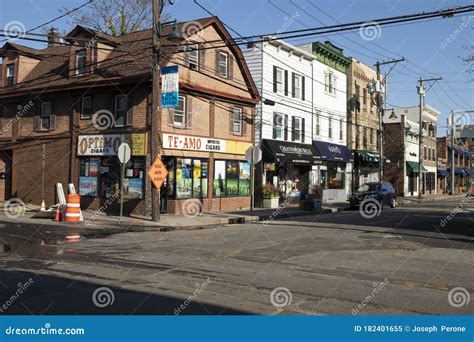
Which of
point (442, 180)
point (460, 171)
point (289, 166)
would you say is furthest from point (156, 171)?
point (460, 171)

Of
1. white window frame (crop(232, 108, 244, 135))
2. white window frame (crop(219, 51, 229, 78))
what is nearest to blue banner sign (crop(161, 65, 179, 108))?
white window frame (crop(219, 51, 229, 78))

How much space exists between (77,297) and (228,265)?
360cm

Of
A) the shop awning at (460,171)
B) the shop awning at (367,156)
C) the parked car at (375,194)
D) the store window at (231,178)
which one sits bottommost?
the parked car at (375,194)

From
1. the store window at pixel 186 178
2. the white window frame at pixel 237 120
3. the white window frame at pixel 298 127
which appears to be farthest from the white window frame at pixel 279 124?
the store window at pixel 186 178

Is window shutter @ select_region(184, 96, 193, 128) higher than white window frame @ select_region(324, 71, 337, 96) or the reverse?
the reverse

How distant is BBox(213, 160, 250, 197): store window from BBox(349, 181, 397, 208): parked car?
673cm

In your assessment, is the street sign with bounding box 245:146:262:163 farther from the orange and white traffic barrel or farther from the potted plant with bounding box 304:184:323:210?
the orange and white traffic barrel

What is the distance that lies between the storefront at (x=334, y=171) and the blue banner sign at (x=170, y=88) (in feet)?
54.2

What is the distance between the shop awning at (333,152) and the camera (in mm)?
34500

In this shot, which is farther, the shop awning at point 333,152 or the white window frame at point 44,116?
the shop awning at point 333,152

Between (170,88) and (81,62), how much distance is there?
800 cm

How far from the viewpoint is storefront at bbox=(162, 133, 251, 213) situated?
22.9 m

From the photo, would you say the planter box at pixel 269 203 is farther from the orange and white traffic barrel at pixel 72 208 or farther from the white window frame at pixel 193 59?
the orange and white traffic barrel at pixel 72 208

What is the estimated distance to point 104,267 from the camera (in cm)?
941
